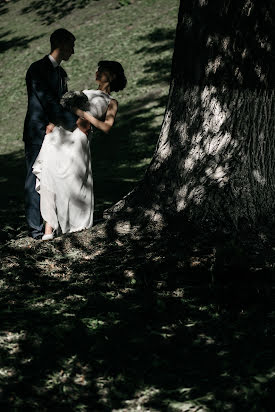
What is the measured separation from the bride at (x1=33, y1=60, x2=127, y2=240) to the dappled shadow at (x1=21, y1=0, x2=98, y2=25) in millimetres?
18333

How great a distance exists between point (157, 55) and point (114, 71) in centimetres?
1227

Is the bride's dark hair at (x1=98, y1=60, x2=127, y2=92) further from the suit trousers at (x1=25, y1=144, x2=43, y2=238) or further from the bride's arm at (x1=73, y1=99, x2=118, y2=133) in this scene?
the suit trousers at (x1=25, y1=144, x2=43, y2=238)

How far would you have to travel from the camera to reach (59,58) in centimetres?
691

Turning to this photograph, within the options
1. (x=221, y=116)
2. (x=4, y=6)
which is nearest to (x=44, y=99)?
(x=221, y=116)

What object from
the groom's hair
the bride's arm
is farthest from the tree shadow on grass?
the groom's hair

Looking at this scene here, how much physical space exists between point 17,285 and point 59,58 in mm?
2592

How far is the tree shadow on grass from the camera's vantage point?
4.23m

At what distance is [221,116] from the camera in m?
6.38

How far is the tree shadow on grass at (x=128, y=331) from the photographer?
4230mm

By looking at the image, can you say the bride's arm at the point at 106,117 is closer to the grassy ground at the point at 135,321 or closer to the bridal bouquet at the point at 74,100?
the bridal bouquet at the point at 74,100

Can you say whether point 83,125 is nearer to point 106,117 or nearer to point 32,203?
point 106,117

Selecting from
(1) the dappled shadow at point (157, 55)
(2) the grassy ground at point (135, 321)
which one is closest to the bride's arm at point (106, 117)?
(2) the grassy ground at point (135, 321)

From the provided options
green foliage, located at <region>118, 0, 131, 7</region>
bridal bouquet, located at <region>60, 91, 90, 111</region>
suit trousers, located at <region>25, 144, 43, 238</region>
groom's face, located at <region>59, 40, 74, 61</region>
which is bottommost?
suit trousers, located at <region>25, 144, 43, 238</region>

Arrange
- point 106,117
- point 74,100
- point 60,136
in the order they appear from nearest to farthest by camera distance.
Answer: point 74,100 → point 60,136 → point 106,117
